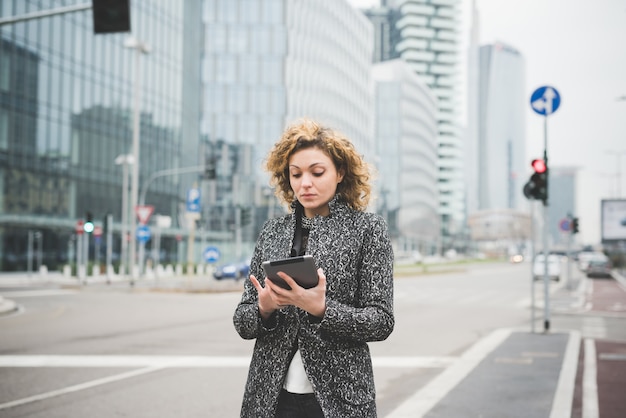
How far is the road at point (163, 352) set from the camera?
736 centimetres

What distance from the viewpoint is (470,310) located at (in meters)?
20.8

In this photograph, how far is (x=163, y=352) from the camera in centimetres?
1103

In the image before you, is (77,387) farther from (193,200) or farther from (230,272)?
(230,272)

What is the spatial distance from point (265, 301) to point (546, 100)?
41.3 feet

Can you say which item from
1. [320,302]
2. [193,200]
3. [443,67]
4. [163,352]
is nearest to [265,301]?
[320,302]

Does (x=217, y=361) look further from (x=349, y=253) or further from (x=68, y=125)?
(x=68, y=125)

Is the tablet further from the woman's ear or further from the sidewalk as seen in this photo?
the sidewalk

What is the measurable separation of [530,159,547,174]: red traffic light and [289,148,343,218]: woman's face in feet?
40.0

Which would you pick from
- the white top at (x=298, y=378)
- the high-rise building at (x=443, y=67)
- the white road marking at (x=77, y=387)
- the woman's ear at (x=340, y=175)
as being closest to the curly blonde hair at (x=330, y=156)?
the woman's ear at (x=340, y=175)

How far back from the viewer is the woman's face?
8.42 feet

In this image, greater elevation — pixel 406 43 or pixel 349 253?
pixel 406 43

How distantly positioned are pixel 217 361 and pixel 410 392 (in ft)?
10.6

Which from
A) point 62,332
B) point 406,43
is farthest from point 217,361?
point 406,43

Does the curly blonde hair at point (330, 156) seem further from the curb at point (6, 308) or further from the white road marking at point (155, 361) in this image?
the curb at point (6, 308)
